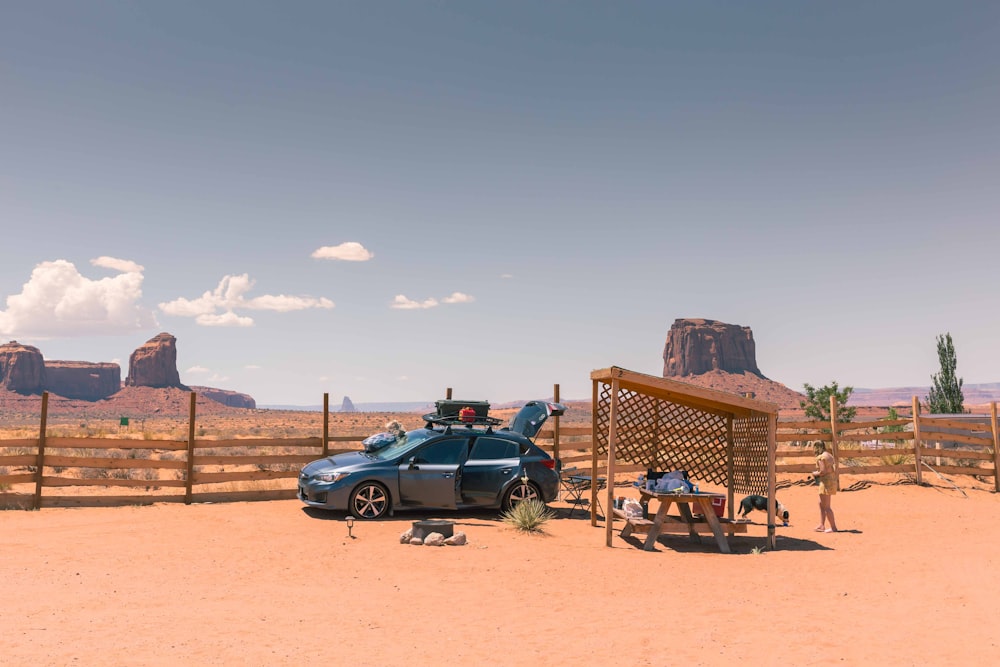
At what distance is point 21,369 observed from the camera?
162 m

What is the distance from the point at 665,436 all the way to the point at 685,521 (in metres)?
1.88

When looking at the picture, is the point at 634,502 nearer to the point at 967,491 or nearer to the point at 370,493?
the point at 370,493

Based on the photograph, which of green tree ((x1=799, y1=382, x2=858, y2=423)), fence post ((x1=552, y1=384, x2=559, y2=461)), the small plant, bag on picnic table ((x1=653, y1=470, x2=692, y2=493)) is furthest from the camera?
green tree ((x1=799, y1=382, x2=858, y2=423))

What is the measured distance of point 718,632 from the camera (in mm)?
6906

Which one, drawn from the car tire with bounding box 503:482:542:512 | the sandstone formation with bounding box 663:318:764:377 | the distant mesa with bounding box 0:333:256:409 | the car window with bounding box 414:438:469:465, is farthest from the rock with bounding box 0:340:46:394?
the car tire with bounding box 503:482:542:512

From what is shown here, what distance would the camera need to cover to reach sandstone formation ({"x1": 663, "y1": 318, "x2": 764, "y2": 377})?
16438 centimetres

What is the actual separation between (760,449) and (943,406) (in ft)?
92.5

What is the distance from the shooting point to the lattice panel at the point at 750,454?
12.0m

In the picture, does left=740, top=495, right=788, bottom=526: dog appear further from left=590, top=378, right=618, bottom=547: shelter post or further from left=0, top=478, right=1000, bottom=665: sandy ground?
left=590, top=378, right=618, bottom=547: shelter post

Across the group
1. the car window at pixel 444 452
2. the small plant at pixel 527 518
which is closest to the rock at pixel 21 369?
the car window at pixel 444 452

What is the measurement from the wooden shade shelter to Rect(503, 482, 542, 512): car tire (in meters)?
1.14

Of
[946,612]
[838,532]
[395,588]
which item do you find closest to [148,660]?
[395,588]

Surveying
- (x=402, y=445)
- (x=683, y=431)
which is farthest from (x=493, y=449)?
(x=683, y=431)

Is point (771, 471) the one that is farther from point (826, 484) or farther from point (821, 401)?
point (821, 401)
